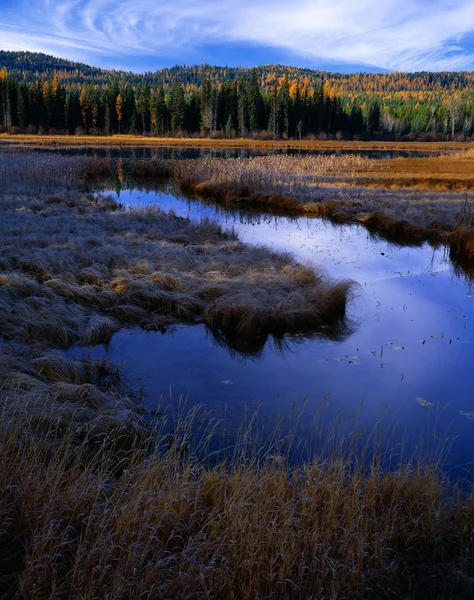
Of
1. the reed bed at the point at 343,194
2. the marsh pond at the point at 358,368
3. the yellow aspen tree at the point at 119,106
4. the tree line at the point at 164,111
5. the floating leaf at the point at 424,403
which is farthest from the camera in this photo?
the yellow aspen tree at the point at 119,106

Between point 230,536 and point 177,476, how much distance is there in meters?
0.64

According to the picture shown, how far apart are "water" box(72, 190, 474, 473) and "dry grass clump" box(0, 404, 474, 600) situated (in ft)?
6.05

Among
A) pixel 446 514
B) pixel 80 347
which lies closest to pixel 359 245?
pixel 80 347

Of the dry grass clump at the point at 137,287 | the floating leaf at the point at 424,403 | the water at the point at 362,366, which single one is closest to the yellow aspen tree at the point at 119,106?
the dry grass clump at the point at 137,287

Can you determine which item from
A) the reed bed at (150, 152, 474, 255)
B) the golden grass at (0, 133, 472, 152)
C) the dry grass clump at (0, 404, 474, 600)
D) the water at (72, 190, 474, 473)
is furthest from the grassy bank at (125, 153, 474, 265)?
the golden grass at (0, 133, 472, 152)

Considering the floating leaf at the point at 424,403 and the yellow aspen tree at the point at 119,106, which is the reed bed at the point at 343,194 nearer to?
the floating leaf at the point at 424,403

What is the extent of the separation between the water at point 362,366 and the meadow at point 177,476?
48cm

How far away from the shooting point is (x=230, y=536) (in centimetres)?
360

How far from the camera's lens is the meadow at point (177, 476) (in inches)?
129

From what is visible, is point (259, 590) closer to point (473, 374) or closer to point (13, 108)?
point (473, 374)

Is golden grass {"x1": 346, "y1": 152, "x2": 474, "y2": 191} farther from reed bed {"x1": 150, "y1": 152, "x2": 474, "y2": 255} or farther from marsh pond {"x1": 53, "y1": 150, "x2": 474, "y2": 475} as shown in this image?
marsh pond {"x1": 53, "y1": 150, "x2": 474, "y2": 475}

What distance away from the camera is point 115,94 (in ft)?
318

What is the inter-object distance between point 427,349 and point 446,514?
4905 millimetres

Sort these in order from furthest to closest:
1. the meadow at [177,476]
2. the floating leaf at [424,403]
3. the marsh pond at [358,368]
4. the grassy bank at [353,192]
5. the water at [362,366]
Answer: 1. the grassy bank at [353,192]
2. the floating leaf at [424,403]
3. the water at [362,366]
4. the marsh pond at [358,368]
5. the meadow at [177,476]
